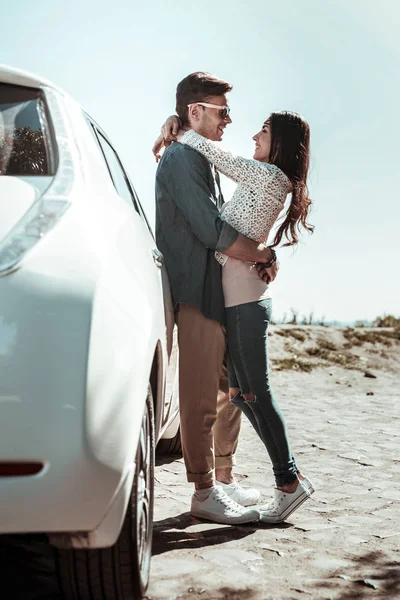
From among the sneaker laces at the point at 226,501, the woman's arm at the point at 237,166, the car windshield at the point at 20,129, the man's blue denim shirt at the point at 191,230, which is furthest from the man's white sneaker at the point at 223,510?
the car windshield at the point at 20,129

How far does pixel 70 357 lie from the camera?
2002 mm

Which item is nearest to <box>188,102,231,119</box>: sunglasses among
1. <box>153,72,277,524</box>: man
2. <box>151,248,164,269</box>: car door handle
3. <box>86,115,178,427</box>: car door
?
<box>153,72,277,524</box>: man

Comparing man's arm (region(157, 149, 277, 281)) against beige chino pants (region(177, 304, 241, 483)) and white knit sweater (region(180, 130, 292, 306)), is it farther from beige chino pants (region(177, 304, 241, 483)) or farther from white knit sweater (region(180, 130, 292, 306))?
beige chino pants (region(177, 304, 241, 483))

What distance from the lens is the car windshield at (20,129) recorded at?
2.65m

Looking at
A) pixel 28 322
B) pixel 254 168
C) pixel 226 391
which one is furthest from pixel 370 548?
pixel 28 322

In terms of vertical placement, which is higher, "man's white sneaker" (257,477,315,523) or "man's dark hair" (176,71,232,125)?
"man's dark hair" (176,71,232,125)

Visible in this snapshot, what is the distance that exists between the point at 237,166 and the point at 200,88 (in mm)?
489

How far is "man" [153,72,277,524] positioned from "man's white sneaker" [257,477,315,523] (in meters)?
0.08

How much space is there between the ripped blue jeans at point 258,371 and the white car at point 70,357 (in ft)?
4.21

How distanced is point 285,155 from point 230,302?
0.79 metres

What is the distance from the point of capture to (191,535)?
150 inches

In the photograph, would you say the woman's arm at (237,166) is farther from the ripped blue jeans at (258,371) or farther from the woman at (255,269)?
the ripped blue jeans at (258,371)

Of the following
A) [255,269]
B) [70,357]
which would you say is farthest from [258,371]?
[70,357]

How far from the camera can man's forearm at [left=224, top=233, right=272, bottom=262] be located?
3842 millimetres
